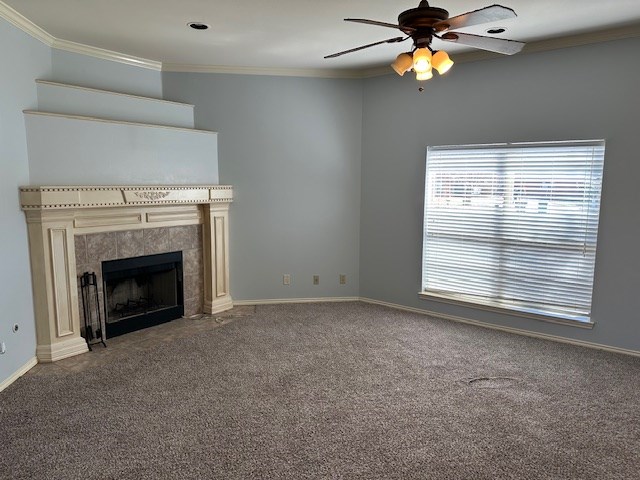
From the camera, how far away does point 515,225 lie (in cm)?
438

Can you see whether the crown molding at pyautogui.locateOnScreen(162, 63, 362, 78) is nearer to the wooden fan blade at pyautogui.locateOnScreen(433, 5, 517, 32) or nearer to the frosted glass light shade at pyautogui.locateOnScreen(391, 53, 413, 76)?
the frosted glass light shade at pyautogui.locateOnScreen(391, 53, 413, 76)

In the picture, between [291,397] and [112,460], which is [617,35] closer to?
[291,397]

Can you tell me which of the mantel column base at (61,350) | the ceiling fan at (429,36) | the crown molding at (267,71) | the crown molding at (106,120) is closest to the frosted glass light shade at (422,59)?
the ceiling fan at (429,36)

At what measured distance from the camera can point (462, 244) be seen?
15.6 feet

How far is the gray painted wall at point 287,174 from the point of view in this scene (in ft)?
16.9

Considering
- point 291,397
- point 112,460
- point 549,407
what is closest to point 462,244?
point 549,407

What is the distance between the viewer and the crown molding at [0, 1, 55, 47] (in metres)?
3.22

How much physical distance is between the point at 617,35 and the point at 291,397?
13.3ft

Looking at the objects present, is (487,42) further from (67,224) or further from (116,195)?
(67,224)

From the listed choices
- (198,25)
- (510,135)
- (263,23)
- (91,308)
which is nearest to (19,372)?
(91,308)

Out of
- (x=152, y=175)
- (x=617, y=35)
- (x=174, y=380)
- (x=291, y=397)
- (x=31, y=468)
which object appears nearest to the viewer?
(x=31, y=468)

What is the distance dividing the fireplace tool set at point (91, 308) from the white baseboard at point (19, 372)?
0.49 metres

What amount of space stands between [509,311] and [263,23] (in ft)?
12.0

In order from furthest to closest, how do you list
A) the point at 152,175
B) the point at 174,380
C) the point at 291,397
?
1. the point at 152,175
2. the point at 174,380
3. the point at 291,397
